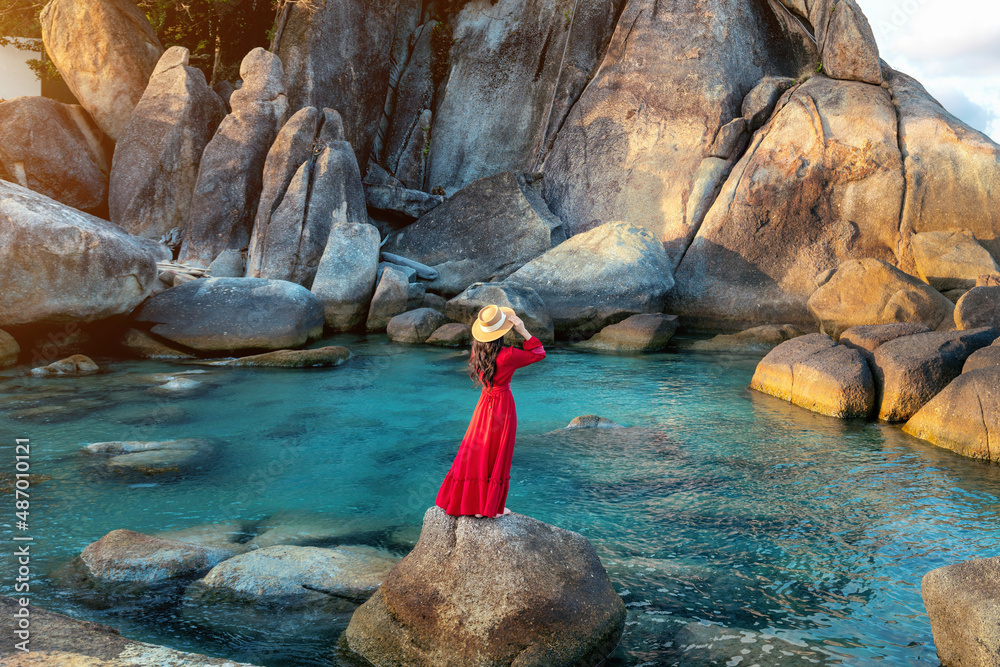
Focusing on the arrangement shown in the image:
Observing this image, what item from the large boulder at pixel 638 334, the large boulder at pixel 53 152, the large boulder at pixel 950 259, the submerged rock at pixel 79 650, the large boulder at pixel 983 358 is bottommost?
the submerged rock at pixel 79 650

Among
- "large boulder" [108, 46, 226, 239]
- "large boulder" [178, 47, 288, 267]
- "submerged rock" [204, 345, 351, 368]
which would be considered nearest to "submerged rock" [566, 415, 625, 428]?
"submerged rock" [204, 345, 351, 368]

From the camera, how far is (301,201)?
15.4 metres

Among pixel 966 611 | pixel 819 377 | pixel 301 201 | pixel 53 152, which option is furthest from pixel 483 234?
pixel 966 611

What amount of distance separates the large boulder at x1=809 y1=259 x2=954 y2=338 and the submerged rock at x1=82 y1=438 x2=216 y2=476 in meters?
8.85

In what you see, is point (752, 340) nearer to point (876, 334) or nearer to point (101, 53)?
point (876, 334)

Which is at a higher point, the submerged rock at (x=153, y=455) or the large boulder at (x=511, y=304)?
the large boulder at (x=511, y=304)

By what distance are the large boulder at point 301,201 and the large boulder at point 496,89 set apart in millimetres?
5219

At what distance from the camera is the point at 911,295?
10.9 metres

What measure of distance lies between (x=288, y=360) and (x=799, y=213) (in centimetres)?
1081

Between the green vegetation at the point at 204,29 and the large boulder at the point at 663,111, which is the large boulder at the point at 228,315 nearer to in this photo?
the large boulder at the point at 663,111

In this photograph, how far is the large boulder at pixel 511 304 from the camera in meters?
13.2

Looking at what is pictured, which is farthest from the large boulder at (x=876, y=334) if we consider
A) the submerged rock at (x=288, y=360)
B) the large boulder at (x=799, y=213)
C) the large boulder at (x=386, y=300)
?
the large boulder at (x=386, y=300)

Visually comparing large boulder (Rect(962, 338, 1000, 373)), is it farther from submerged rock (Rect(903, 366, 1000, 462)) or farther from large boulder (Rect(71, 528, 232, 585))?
large boulder (Rect(71, 528, 232, 585))

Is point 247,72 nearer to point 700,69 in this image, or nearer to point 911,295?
point 700,69
